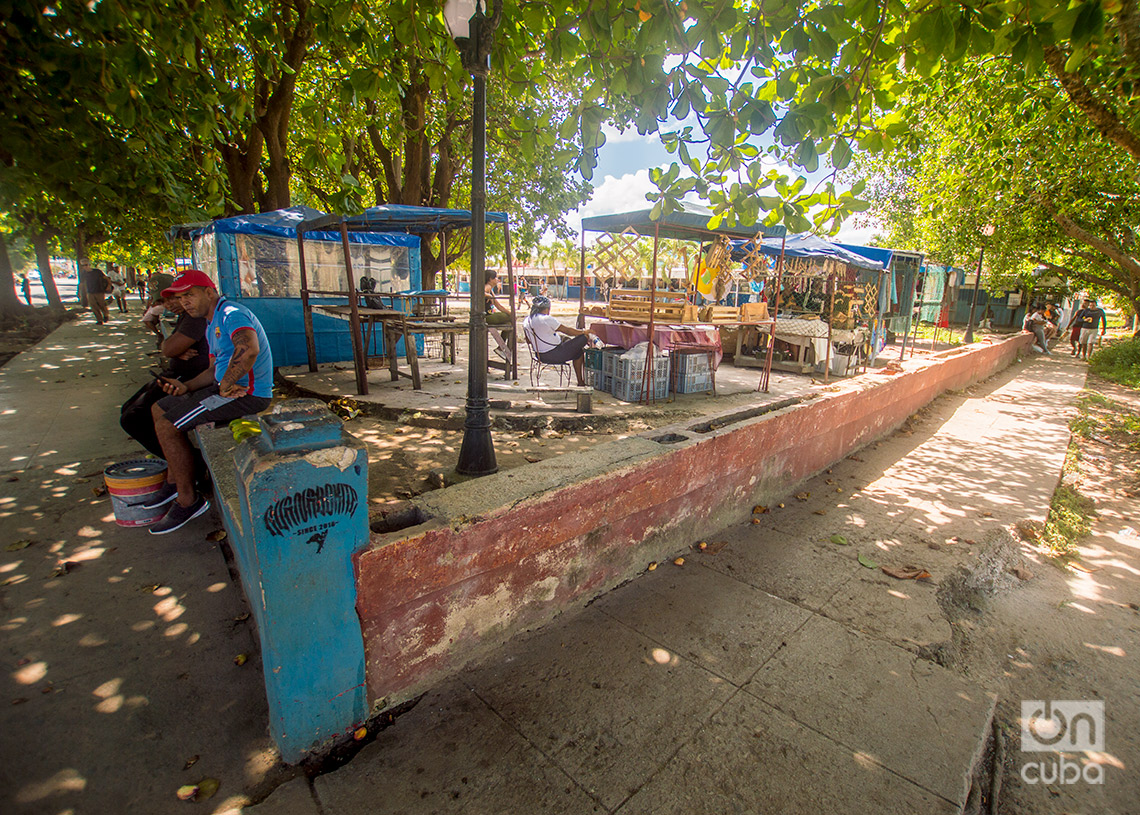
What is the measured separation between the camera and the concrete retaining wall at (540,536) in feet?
7.63

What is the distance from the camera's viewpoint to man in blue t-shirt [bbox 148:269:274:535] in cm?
374

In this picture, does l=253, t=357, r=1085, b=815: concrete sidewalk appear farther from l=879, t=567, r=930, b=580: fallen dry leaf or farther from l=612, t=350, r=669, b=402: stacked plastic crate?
l=612, t=350, r=669, b=402: stacked plastic crate

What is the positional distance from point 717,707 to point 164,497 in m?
4.21

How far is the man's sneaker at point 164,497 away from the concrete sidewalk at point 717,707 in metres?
2.97

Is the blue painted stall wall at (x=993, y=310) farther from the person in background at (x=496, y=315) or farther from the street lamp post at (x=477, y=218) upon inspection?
the street lamp post at (x=477, y=218)

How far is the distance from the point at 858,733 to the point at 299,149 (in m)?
16.4

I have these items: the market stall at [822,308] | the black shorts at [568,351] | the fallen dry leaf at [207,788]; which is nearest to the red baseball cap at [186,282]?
the fallen dry leaf at [207,788]

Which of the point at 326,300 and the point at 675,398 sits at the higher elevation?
the point at 326,300

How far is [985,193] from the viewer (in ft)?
37.5

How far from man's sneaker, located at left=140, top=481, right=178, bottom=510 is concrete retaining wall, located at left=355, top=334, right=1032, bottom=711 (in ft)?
8.93

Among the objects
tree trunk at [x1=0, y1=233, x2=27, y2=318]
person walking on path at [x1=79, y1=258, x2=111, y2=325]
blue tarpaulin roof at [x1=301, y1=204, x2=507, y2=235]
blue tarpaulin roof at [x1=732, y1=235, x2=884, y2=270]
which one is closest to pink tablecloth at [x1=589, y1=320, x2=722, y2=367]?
blue tarpaulin roof at [x1=301, y1=204, x2=507, y2=235]

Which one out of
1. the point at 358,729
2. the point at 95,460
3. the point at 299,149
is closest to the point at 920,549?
the point at 358,729

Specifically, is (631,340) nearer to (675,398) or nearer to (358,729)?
(675,398)

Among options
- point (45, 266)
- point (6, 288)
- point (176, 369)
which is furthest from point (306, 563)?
point (45, 266)
